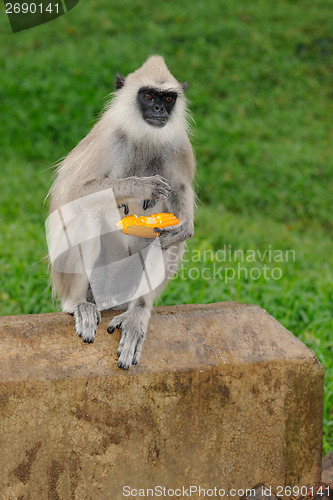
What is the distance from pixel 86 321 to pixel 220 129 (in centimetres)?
691

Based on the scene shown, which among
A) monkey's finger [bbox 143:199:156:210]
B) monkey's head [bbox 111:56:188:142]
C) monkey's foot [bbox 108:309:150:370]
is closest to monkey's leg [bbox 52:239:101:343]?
monkey's foot [bbox 108:309:150:370]

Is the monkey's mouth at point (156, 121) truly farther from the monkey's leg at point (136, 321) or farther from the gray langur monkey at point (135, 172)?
the monkey's leg at point (136, 321)

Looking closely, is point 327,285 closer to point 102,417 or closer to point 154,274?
point 154,274

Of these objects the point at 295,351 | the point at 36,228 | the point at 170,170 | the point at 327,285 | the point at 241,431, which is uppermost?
the point at 170,170

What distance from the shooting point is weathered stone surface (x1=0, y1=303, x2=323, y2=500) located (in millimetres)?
2762

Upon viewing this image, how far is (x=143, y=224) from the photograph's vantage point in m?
3.37

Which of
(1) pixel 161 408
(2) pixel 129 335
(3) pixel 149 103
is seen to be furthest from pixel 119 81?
(1) pixel 161 408

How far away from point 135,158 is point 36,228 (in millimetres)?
2977

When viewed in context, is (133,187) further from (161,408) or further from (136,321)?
(161,408)

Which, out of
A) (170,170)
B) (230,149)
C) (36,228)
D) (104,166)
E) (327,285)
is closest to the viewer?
(104,166)

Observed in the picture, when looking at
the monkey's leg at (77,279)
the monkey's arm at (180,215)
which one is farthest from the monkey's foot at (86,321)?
the monkey's arm at (180,215)

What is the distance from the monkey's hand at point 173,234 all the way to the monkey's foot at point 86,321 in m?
0.59

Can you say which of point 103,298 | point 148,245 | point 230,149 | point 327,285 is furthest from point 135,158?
point 230,149

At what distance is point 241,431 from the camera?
3.08 m
